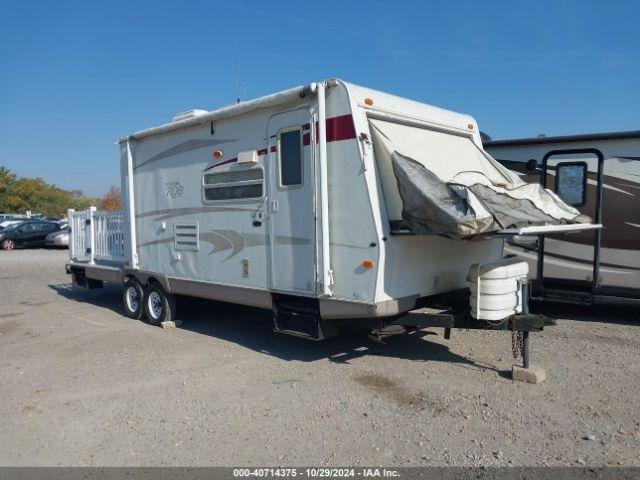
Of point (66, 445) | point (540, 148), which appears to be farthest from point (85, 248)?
point (540, 148)

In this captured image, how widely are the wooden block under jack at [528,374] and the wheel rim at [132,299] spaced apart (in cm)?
597

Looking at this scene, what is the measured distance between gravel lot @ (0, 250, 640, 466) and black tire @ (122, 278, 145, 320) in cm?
73

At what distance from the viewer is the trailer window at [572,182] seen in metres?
8.12

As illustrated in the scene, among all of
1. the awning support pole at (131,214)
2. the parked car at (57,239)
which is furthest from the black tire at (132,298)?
the parked car at (57,239)

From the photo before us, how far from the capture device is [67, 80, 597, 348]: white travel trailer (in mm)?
5238

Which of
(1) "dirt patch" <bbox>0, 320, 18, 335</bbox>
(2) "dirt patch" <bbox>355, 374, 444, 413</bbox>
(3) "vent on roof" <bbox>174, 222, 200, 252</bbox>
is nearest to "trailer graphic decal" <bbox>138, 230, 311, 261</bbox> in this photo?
(3) "vent on roof" <bbox>174, 222, 200, 252</bbox>

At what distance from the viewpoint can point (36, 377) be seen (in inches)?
231

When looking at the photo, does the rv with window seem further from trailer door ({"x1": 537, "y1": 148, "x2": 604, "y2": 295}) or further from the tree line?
the tree line

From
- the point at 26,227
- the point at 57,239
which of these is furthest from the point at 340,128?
the point at 26,227

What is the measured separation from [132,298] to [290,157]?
4489 mm

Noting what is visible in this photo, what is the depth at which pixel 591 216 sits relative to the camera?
8.02 meters

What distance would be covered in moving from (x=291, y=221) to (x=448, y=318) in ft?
6.35

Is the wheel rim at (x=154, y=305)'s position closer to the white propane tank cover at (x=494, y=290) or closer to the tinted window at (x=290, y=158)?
the tinted window at (x=290, y=158)

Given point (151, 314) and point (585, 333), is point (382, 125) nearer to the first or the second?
point (585, 333)
